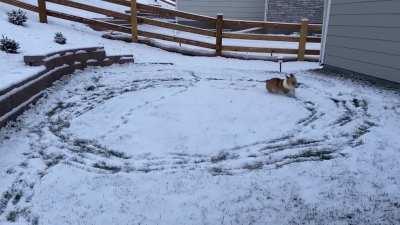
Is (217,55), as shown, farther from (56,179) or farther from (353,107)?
(56,179)

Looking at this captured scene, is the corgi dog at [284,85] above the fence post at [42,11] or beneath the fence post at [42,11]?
beneath

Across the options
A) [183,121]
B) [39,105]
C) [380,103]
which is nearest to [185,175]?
[183,121]

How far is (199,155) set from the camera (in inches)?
168

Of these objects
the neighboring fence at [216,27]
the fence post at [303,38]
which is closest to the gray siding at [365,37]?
the fence post at [303,38]

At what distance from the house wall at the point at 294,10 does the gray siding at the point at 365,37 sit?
7.38m

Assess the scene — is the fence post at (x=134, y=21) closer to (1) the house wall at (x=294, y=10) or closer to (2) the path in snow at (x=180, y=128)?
(2) the path in snow at (x=180, y=128)

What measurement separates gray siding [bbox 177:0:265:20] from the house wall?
693 millimetres

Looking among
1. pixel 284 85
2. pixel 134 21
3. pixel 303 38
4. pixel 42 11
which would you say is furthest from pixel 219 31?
pixel 42 11

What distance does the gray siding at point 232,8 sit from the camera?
17.6 meters

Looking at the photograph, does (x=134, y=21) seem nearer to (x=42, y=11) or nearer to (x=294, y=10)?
(x=42, y=11)

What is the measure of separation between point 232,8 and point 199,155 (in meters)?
14.7

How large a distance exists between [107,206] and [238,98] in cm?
370

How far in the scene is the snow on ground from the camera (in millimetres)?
3141

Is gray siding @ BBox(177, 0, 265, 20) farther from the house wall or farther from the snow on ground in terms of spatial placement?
the snow on ground
